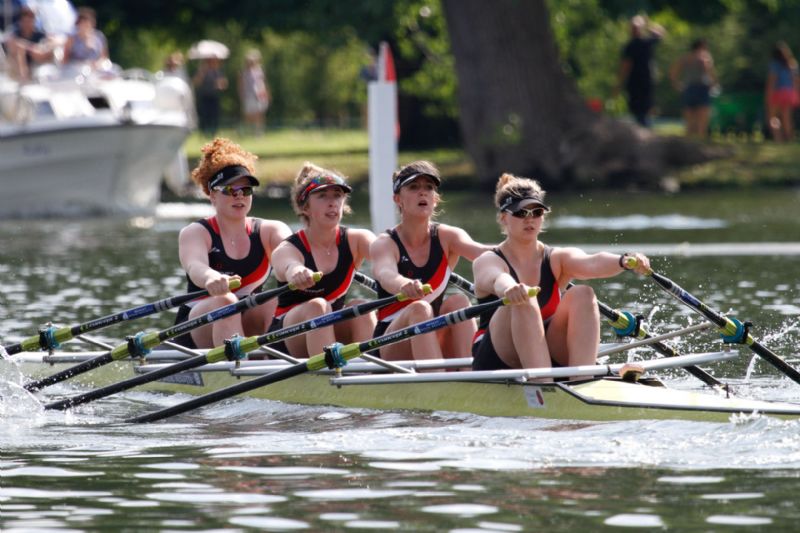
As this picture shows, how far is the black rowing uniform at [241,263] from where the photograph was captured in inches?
435

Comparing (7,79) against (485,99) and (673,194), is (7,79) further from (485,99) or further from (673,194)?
(673,194)

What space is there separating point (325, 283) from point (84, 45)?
1682cm

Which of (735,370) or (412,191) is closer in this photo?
(412,191)

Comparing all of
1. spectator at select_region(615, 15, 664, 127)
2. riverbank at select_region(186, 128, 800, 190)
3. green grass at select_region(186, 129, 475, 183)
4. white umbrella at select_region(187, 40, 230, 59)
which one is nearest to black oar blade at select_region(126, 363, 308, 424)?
green grass at select_region(186, 129, 475, 183)

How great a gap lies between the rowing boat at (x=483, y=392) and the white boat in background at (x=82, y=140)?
1478 cm

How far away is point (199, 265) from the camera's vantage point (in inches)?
423

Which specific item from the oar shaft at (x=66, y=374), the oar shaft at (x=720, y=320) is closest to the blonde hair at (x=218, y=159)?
the oar shaft at (x=66, y=374)

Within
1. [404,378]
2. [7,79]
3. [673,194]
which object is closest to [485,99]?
[673,194]

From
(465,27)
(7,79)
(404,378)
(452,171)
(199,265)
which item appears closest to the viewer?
(404,378)

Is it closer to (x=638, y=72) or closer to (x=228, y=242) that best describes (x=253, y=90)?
(x=638, y=72)

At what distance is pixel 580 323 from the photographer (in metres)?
9.23

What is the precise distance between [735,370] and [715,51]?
32524 millimetres

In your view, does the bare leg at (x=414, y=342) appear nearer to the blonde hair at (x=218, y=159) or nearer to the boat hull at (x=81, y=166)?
the blonde hair at (x=218, y=159)

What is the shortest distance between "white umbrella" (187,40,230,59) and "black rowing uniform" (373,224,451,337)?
118 feet
